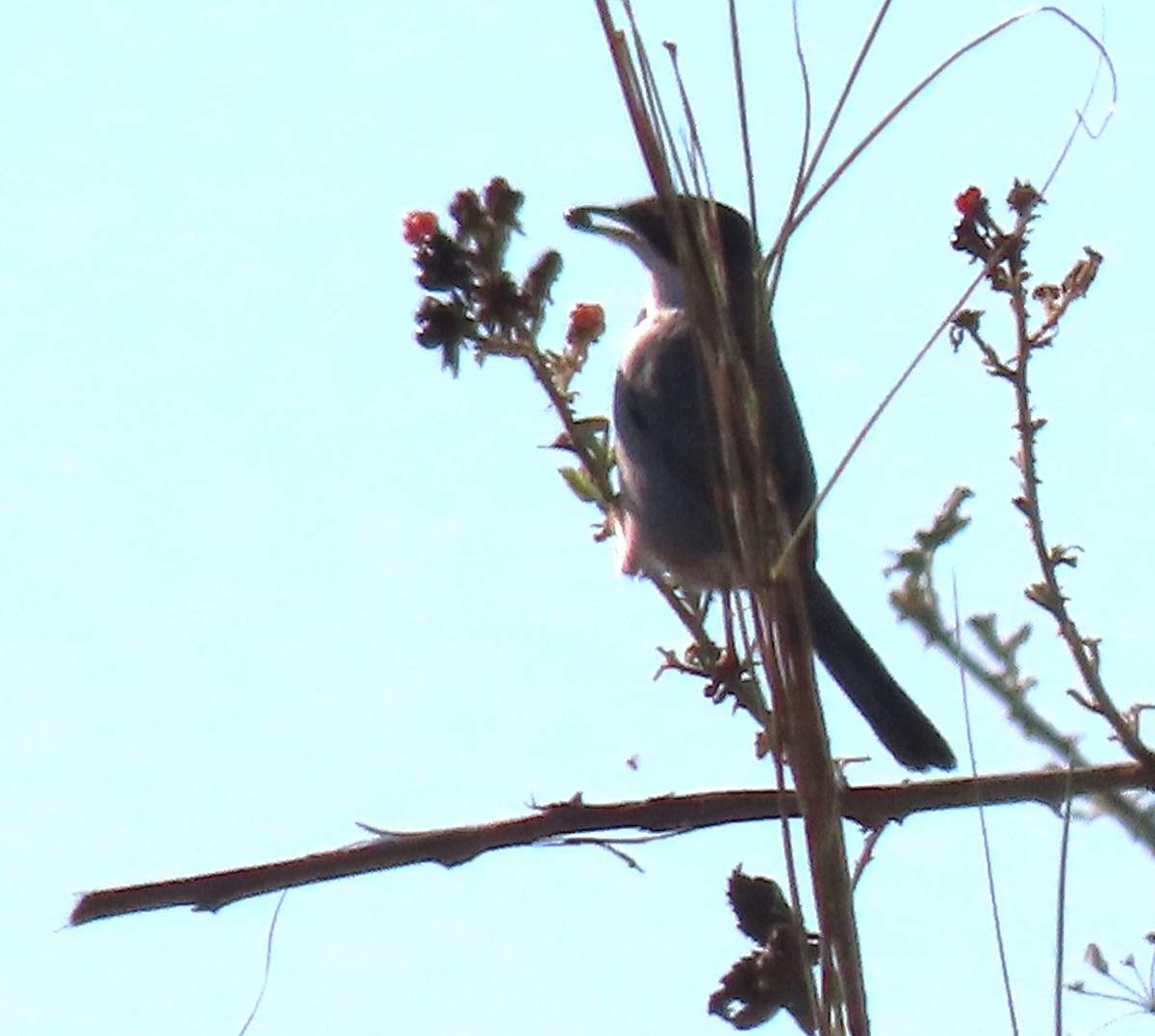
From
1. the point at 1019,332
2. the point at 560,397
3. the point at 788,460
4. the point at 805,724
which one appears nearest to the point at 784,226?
the point at 805,724

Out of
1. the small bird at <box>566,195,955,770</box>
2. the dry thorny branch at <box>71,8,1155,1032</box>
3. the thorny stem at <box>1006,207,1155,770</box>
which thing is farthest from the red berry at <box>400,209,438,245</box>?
the small bird at <box>566,195,955,770</box>

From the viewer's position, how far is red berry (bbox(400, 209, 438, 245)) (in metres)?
2.52

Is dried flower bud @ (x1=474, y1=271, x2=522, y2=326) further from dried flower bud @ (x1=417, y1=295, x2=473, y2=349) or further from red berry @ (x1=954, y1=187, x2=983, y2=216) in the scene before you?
red berry @ (x1=954, y1=187, x2=983, y2=216)

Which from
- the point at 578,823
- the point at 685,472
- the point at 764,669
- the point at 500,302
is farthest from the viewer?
the point at 685,472

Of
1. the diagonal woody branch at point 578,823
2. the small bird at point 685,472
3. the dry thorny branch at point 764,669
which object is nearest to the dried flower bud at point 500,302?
the dry thorny branch at point 764,669

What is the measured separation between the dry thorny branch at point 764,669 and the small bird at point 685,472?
1708mm

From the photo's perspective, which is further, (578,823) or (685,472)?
(685,472)

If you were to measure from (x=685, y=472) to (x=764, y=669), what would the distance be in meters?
3.50

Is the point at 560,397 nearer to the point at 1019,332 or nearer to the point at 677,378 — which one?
the point at 1019,332

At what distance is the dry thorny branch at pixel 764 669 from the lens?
5.10ft

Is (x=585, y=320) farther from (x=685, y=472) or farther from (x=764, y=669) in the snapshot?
(x=685, y=472)

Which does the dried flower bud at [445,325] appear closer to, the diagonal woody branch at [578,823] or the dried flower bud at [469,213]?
the dried flower bud at [469,213]

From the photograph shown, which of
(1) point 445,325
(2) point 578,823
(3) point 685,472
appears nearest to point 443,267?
(1) point 445,325

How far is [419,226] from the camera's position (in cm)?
255
